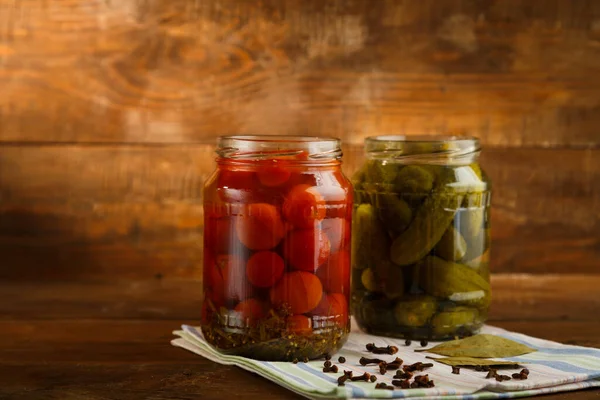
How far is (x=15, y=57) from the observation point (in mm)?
1581

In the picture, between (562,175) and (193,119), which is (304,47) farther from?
(562,175)

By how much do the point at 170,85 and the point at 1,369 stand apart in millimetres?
728

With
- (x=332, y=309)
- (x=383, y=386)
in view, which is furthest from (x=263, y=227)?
(x=383, y=386)

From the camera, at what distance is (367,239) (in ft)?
3.92

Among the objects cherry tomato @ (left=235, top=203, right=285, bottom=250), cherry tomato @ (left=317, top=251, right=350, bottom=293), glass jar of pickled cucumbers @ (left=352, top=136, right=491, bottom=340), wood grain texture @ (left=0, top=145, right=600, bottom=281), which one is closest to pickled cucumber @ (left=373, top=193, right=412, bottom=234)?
glass jar of pickled cucumbers @ (left=352, top=136, right=491, bottom=340)

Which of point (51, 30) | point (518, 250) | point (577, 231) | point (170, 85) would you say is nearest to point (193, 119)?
point (170, 85)

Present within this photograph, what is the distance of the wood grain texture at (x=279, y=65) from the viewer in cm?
158

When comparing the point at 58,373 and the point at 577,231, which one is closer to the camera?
the point at 58,373

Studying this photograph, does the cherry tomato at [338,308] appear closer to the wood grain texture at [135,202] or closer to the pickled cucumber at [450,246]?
the pickled cucumber at [450,246]

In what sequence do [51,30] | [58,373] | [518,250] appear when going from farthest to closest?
[518,250]
[51,30]
[58,373]

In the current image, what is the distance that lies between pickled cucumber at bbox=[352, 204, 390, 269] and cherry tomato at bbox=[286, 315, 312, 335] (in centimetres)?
19

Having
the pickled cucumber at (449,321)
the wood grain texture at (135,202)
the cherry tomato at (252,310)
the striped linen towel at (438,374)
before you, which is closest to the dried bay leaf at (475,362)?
the striped linen towel at (438,374)

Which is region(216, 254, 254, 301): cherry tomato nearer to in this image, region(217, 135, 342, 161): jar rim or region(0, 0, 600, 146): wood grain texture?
region(217, 135, 342, 161): jar rim

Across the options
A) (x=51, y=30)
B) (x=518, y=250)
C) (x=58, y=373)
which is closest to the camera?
(x=58, y=373)
